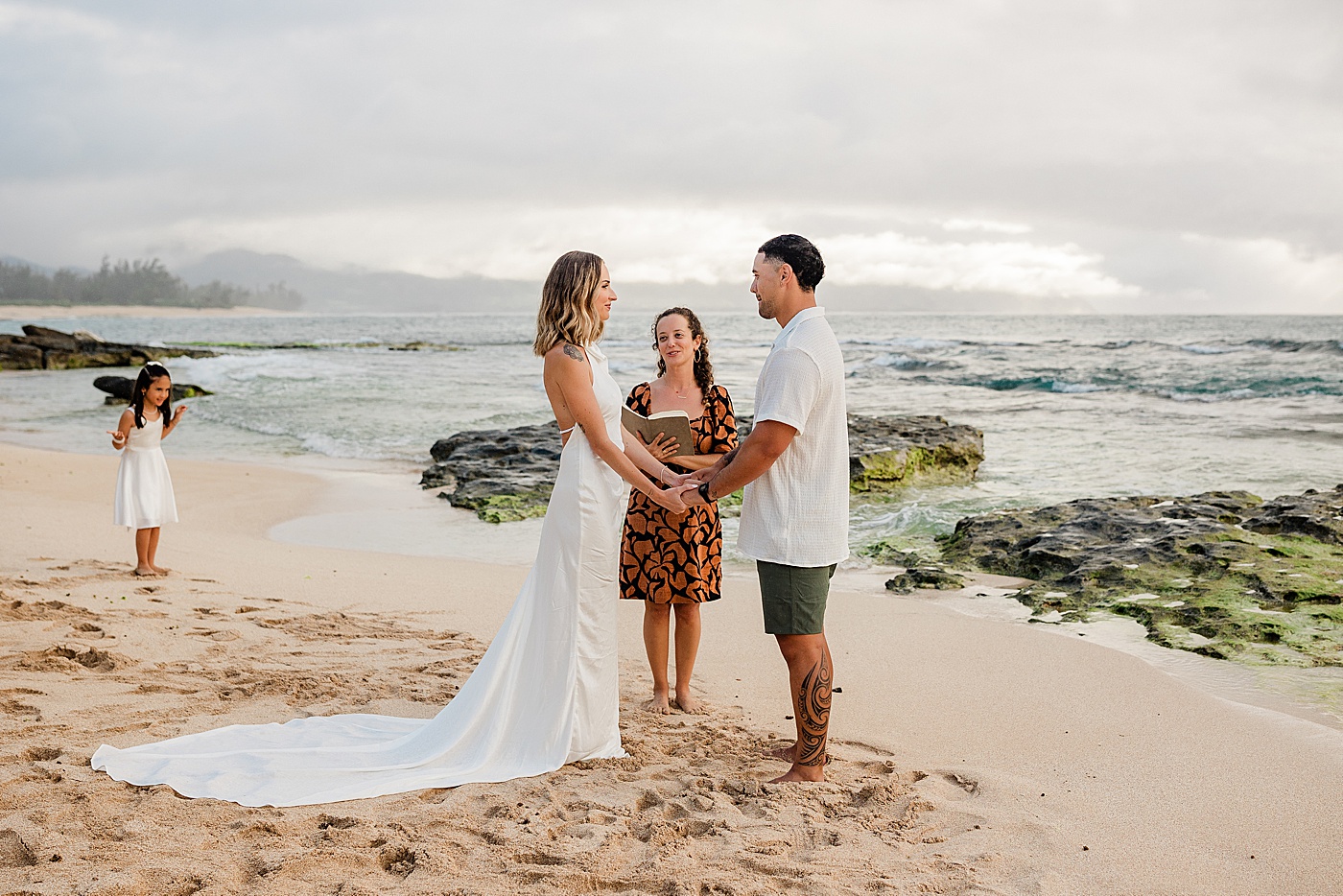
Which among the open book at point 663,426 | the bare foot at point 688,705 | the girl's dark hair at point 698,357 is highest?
the girl's dark hair at point 698,357

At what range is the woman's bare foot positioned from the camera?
4777 mm

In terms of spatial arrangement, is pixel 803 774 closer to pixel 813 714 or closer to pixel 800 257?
pixel 813 714

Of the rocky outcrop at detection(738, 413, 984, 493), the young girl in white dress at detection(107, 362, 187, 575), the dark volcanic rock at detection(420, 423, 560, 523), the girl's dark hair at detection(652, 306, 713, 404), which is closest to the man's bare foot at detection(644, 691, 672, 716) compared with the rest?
the girl's dark hair at detection(652, 306, 713, 404)

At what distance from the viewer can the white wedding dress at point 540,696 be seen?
12.8ft

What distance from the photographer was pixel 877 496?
37.8 ft

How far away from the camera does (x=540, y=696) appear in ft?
13.3

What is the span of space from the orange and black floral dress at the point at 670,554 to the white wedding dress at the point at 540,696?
54cm

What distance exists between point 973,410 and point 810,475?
19608 millimetres

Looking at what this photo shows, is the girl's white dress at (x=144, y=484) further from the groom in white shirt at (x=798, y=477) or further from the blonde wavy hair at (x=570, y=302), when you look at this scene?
the groom in white shirt at (x=798, y=477)

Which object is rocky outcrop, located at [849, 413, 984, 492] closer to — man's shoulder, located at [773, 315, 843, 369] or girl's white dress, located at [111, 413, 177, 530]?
girl's white dress, located at [111, 413, 177, 530]

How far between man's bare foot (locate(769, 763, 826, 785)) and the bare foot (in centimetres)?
93

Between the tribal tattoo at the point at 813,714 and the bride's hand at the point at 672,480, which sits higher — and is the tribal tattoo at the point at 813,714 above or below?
below

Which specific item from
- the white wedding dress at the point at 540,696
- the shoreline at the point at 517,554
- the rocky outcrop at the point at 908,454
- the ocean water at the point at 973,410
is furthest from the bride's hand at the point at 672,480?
the rocky outcrop at the point at 908,454

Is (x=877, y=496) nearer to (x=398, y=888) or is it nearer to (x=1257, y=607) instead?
(x=1257, y=607)
